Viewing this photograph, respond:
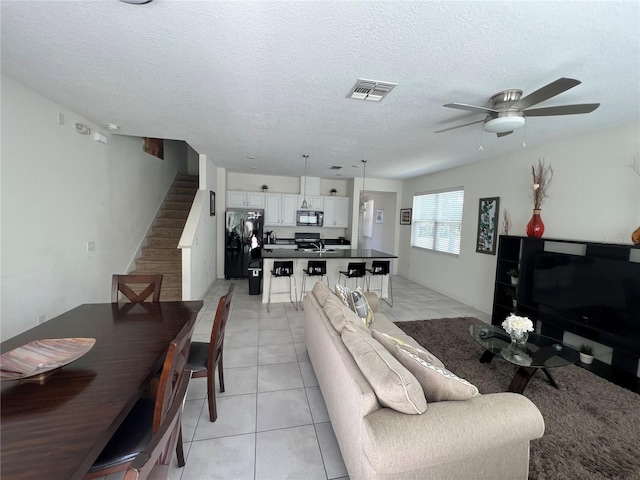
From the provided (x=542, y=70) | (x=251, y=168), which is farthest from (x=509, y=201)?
(x=251, y=168)

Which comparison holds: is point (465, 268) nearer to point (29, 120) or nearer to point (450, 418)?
point (450, 418)

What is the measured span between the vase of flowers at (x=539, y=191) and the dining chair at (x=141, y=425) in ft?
13.4

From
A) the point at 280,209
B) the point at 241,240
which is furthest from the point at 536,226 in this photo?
the point at 241,240

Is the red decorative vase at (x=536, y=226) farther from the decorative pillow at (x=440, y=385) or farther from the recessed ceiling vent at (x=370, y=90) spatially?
the decorative pillow at (x=440, y=385)

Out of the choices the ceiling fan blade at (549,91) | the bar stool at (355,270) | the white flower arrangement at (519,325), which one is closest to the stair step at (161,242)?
the bar stool at (355,270)

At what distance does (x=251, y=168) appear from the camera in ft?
19.4

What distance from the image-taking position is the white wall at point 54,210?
2.32 meters

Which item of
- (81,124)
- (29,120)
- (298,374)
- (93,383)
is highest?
(81,124)

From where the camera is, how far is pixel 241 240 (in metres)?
5.96

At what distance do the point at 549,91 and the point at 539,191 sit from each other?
91.5 inches

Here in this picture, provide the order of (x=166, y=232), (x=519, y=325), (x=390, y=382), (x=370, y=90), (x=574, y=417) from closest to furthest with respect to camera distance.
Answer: (x=390, y=382) < (x=574, y=417) < (x=370, y=90) < (x=519, y=325) < (x=166, y=232)

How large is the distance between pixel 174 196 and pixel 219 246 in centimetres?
160

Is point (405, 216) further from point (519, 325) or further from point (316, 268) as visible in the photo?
point (519, 325)

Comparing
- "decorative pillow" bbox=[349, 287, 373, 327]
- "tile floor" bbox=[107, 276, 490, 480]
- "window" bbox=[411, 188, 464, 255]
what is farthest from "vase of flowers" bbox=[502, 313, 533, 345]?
"window" bbox=[411, 188, 464, 255]
